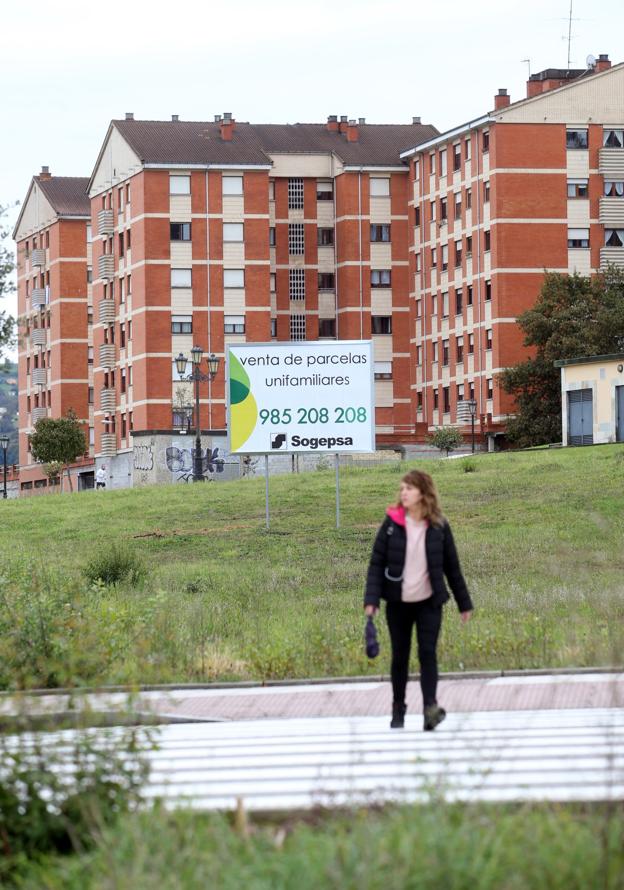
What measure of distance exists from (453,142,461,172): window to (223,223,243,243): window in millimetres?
12008

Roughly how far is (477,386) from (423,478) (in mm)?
79854

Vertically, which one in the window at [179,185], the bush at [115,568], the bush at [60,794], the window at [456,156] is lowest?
the bush at [115,568]

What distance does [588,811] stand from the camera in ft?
24.3

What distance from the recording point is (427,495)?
11.4 m

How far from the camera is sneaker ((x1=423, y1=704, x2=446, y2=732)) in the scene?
10552 millimetres

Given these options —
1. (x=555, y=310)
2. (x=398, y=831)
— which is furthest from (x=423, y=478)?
(x=555, y=310)

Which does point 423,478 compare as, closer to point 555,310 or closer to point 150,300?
point 555,310

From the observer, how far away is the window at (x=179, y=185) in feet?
312

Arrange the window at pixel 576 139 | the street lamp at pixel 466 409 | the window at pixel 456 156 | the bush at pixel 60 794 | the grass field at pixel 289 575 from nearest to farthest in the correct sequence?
the bush at pixel 60 794
the grass field at pixel 289 575
the window at pixel 576 139
the street lamp at pixel 466 409
the window at pixel 456 156

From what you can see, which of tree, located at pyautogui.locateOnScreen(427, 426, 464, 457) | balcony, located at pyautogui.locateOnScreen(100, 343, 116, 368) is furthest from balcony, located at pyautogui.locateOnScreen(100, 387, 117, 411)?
tree, located at pyautogui.locateOnScreen(427, 426, 464, 457)

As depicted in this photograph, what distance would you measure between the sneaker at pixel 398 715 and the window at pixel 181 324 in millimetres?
84556

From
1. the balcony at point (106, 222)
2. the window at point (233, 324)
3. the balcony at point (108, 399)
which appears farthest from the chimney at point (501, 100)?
the balcony at point (108, 399)

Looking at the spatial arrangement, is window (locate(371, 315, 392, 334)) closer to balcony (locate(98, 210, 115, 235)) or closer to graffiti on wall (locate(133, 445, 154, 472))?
balcony (locate(98, 210, 115, 235))

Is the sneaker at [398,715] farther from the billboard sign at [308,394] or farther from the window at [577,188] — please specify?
the window at [577,188]
